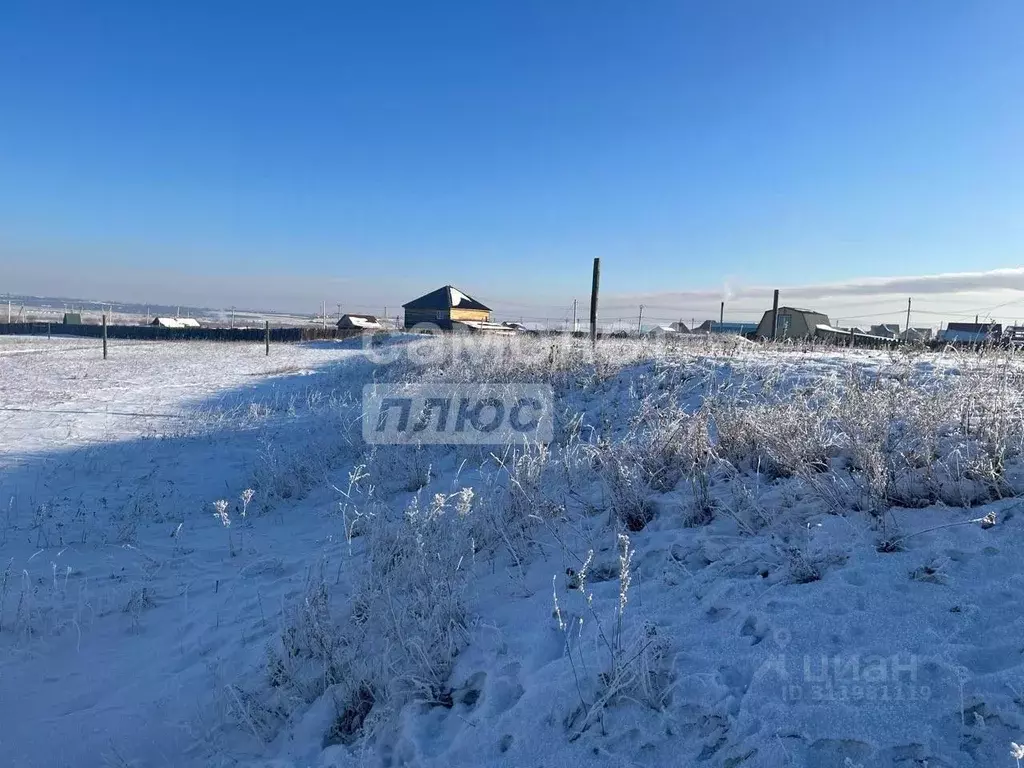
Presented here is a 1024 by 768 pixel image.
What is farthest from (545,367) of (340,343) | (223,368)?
(340,343)

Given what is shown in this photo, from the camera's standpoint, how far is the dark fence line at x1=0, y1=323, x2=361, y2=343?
39.5 metres

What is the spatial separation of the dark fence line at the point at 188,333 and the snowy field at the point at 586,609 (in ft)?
118

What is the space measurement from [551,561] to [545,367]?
24.1ft

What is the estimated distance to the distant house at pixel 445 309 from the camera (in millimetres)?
47125

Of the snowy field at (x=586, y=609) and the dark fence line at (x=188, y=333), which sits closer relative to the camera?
the snowy field at (x=586, y=609)

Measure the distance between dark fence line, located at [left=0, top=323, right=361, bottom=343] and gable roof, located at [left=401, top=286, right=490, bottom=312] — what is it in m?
9.46

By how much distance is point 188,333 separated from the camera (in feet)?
130

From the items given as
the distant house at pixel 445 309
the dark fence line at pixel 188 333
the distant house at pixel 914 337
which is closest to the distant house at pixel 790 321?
the distant house at pixel 914 337

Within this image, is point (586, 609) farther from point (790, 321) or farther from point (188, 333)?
point (188, 333)

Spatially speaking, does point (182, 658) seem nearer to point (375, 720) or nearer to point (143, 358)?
point (375, 720)

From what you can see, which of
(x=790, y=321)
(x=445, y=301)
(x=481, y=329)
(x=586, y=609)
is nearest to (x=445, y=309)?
(x=445, y=301)

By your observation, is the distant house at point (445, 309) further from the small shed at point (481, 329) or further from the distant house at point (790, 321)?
the distant house at point (790, 321)

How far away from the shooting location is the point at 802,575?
2.44m

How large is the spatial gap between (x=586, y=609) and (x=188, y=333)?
4435cm
